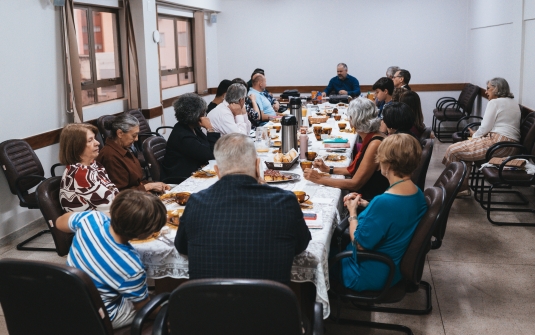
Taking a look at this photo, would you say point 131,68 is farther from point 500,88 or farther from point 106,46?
point 500,88

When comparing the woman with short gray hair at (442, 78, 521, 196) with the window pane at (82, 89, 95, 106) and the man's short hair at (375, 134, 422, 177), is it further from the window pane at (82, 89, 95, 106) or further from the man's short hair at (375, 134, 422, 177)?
the window pane at (82, 89, 95, 106)

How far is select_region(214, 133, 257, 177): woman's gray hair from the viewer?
212 centimetres

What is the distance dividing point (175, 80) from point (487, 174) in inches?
229

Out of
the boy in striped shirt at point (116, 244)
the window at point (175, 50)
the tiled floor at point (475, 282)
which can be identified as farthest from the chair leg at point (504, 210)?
the window at point (175, 50)

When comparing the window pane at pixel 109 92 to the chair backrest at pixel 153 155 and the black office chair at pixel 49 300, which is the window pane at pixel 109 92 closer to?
the chair backrest at pixel 153 155

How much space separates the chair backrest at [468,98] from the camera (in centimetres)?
857

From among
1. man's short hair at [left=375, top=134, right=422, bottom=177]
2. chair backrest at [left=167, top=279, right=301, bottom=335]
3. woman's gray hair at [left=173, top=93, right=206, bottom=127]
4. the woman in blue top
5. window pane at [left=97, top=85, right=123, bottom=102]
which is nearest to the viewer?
chair backrest at [left=167, top=279, right=301, bottom=335]

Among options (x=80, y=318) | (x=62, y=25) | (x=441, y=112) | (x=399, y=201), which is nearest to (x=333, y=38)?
(x=441, y=112)

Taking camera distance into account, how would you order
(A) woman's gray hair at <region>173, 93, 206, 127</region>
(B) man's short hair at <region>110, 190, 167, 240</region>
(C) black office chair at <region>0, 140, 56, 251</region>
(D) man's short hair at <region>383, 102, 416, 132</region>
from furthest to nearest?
(C) black office chair at <region>0, 140, 56, 251</region>, (A) woman's gray hair at <region>173, 93, 206, 127</region>, (D) man's short hair at <region>383, 102, 416, 132</region>, (B) man's short hair at <region>110, 190, 167, 240</region>

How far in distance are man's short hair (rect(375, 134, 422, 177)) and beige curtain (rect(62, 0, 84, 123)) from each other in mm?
3772

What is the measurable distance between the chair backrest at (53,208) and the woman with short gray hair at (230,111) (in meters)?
2.15

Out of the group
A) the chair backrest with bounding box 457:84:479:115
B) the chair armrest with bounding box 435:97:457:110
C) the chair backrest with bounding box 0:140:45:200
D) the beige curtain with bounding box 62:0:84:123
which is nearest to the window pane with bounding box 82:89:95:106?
the beige curtain with bounding box 62:0:84:123

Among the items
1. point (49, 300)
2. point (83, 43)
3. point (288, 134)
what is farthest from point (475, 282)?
point (83, 43)

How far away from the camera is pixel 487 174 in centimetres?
494
